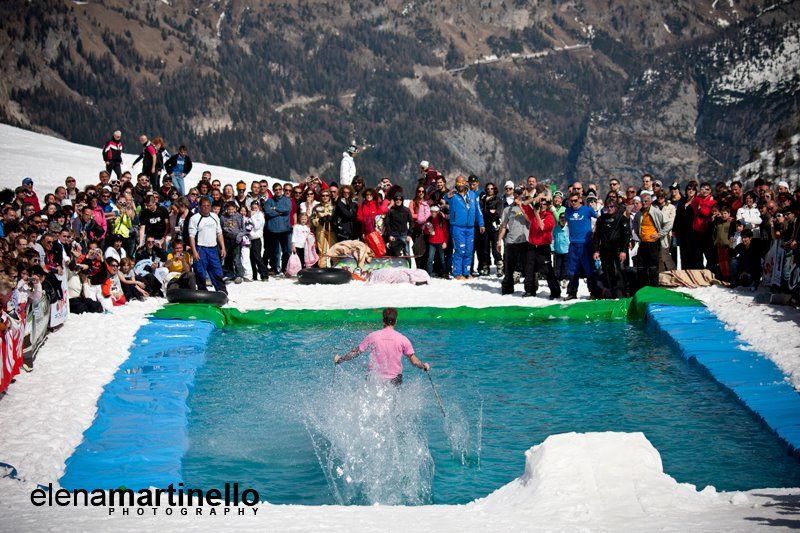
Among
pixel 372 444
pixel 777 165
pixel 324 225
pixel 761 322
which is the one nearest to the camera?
pixel 372 444

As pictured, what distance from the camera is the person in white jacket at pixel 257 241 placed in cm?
2136

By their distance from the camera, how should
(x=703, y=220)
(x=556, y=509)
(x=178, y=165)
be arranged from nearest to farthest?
(x=556, y=509), (x=703, y=220), (x=178, y=165)

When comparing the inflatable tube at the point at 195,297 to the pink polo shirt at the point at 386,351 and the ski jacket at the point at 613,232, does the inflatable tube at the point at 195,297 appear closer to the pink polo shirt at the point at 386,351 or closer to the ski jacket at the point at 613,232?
the ski jacket at the point at 613,232

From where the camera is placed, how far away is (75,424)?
37.6ft

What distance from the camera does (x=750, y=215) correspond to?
1838 centimetres

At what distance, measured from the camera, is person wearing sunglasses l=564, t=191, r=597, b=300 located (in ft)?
61.2

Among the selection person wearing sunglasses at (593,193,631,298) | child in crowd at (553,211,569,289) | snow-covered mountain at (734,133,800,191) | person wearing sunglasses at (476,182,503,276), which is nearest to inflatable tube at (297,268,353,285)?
person wearing sunglasses at (476,182,503,276)

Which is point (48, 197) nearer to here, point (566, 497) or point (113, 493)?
point (113, 493)

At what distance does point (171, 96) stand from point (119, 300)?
184 meters

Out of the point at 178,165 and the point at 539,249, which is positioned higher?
the point at 178,165

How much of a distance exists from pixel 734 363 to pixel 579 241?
5151mm

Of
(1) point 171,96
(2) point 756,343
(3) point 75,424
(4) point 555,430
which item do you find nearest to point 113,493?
(3) point 75,424

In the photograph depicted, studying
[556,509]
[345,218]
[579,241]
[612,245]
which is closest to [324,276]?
[345,218]

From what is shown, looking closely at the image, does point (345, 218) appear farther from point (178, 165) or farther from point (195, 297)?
point (178, 165)
